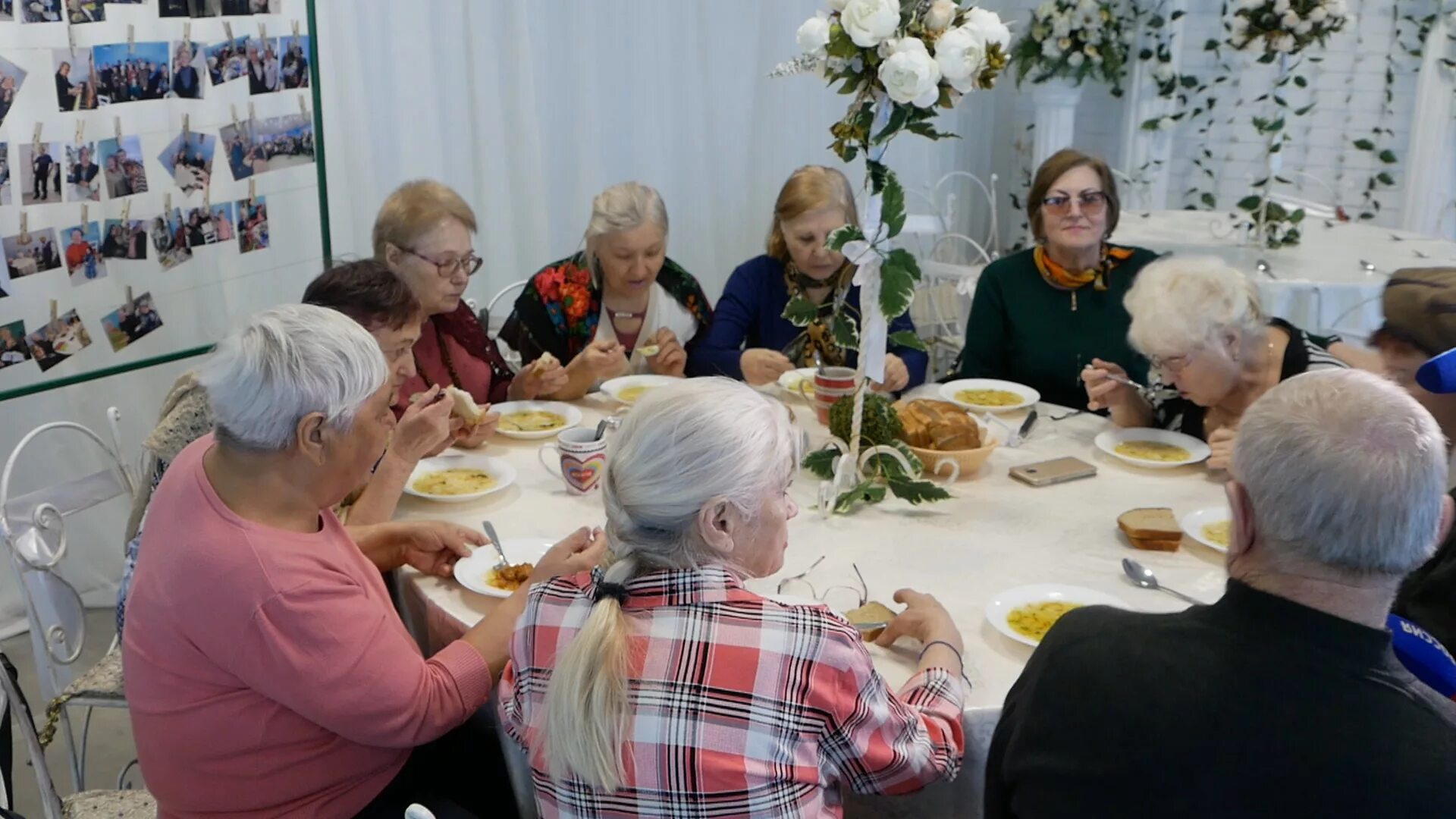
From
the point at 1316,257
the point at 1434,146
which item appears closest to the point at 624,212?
the point at 1316,257

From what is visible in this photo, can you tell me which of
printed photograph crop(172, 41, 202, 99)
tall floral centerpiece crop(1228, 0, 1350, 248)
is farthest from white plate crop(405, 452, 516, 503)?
tall floral centerpiece crop(1228, 0, 1350, 248)

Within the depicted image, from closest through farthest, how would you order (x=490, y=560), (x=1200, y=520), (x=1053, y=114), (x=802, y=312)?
(x=490, y=560)
(x=1200, y=520)
(x=802, y=312)
(x=1053, y=114)

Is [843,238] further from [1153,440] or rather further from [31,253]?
[31,253]

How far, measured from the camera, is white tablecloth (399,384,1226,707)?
6.14ft

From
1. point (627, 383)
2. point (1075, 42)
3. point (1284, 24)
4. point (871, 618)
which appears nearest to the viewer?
point (871, 618)

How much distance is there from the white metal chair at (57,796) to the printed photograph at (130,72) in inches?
72.3

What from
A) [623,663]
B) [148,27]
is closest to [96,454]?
[148,27]

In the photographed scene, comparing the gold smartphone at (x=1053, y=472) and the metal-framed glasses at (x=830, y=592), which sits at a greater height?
the gold smartphone at (x=1053, y=472)

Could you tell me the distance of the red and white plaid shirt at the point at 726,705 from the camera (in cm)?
128

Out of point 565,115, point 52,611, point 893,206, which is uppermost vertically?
point 565,115

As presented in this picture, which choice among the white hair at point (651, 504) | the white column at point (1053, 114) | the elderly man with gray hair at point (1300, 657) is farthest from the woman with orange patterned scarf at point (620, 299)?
the white column at point (1053, 114)

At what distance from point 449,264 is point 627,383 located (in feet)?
1.74

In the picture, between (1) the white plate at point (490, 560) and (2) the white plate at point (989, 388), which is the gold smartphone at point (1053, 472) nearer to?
(2) the white plate at point (989, 388)

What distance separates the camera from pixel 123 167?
10.5 feet
